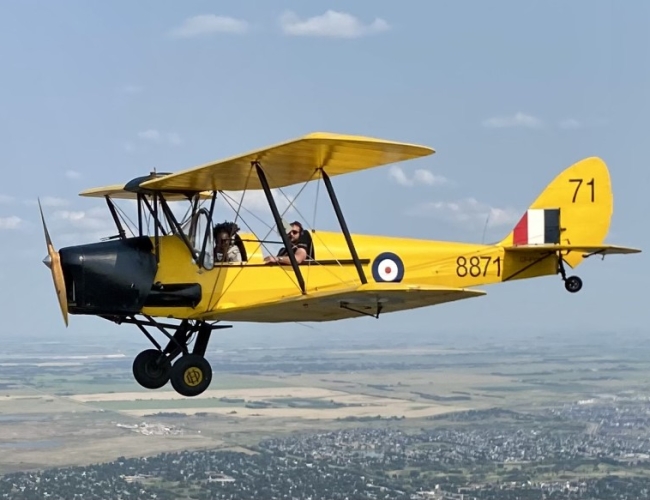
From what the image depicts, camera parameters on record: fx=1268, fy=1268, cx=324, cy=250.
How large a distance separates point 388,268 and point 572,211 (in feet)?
9.15

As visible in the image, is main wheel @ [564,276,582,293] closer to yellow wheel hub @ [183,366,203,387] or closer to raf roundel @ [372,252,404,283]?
raf roundel @ [372,252,404,283]

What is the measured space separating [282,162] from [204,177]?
2.63 ft

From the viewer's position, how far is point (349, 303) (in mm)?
11719

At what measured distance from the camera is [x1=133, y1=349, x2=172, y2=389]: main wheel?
13398 millimetres

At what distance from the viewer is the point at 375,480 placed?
6291 cm

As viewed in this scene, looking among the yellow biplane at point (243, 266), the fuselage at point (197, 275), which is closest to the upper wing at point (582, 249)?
the yellow biplane at point (243, 266)

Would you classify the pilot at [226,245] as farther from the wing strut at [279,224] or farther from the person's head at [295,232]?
the wing strut at [279,224]

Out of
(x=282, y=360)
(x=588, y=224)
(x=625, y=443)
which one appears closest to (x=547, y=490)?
(x=625, y=443)

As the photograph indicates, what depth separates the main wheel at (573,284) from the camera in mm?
13758

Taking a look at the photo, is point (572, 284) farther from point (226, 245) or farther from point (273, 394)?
point (273, 394)

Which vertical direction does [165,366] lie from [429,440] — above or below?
above

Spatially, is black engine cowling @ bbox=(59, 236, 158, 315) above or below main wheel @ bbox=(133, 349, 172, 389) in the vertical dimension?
above

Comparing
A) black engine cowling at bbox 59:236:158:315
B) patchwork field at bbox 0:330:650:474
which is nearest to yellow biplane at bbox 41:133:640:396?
black engine cowling at bbox 59:236:158:315

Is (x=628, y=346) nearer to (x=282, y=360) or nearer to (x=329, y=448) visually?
(x=282, y=360)
